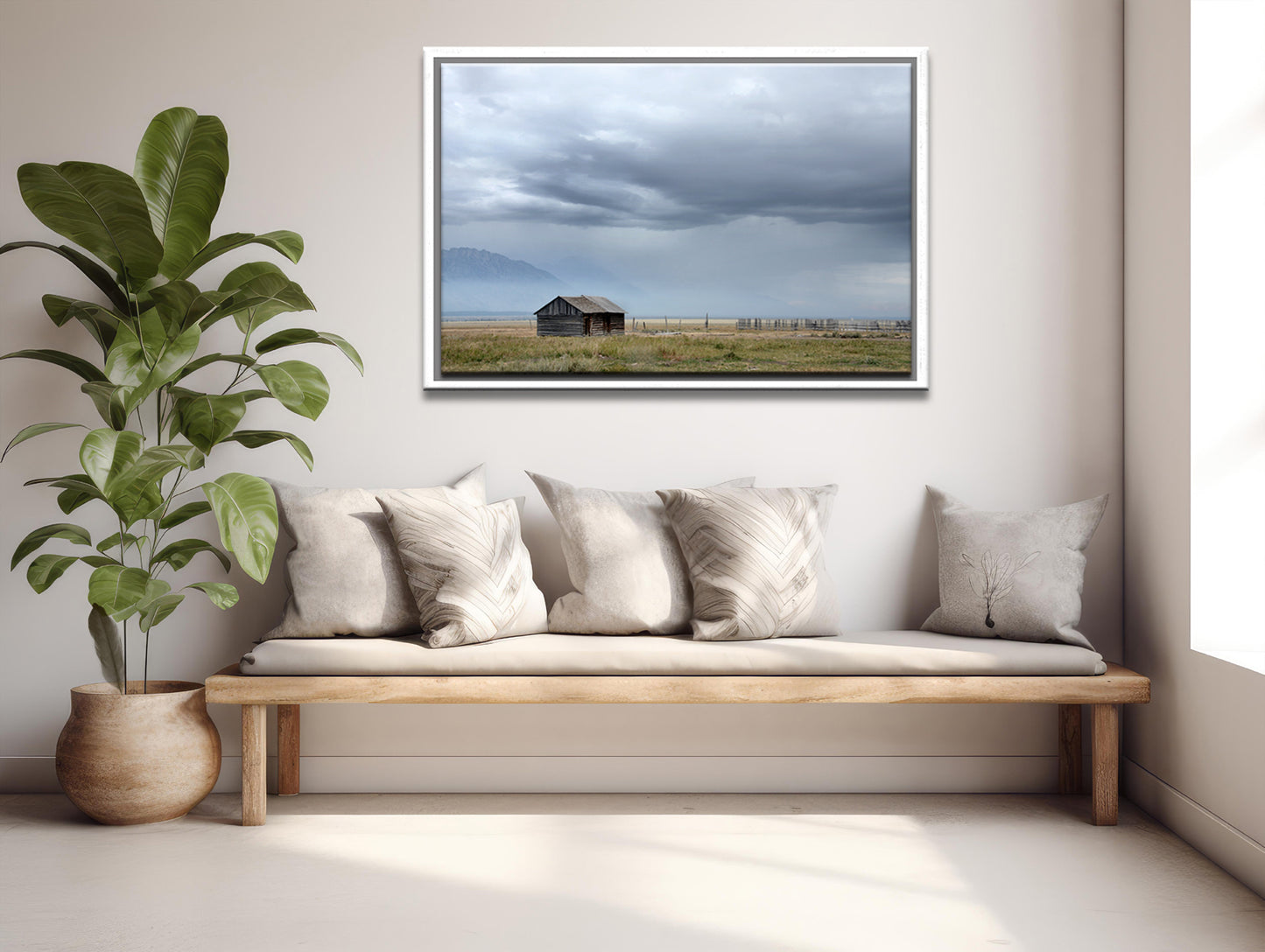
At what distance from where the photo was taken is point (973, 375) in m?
3.21

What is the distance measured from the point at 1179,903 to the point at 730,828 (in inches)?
44.3

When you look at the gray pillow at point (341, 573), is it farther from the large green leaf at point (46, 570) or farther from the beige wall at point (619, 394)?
the large green leaf at point (46, 570)

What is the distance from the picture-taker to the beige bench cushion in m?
2.71

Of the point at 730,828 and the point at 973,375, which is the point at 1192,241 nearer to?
the point at 973,375

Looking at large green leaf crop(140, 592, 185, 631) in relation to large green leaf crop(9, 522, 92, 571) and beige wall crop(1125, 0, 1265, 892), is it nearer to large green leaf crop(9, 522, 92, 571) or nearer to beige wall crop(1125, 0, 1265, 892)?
large green leaf crop(9, 522, 92, 571)

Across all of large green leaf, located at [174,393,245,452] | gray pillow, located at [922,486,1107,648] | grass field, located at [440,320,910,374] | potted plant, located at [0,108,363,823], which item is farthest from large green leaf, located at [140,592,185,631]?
gray pillow, located at [922,486,1107,648]

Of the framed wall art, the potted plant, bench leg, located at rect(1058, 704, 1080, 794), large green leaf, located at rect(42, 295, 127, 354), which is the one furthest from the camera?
the framed wall art

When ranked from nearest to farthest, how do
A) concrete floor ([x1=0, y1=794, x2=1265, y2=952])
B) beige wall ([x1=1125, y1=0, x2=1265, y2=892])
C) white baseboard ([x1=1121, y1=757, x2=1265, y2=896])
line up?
concrete floor ([x1=0, y1=794, x2=1265, y2=952]), white baseboard ([x1=1121, y1=757, x2=1265, y2=896]), beige wall ([x1=1125, y1=0, x2=1265, y2=892])

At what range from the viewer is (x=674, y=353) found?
3.24 meters

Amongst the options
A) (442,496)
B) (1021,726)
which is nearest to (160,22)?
(442,496)

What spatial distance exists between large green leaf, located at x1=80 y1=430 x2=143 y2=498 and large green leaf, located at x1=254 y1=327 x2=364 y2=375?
0.47 meters

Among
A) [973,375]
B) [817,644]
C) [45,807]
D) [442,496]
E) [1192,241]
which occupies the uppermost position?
[1192,241]

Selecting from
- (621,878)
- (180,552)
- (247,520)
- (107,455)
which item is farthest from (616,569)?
(107,455)

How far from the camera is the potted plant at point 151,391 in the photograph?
104 inches
